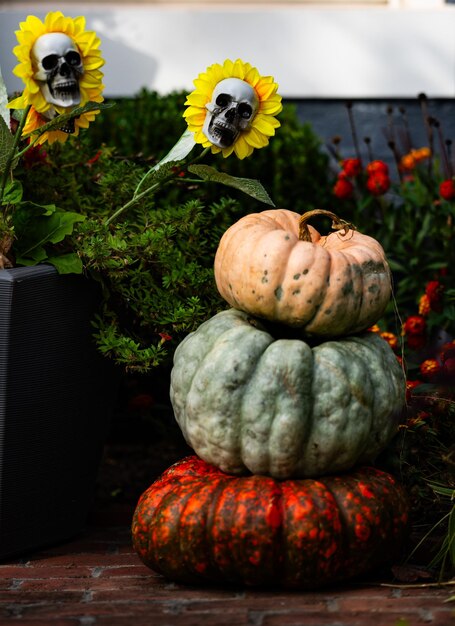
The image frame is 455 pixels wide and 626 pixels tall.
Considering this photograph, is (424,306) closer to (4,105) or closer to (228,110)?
(228,110)

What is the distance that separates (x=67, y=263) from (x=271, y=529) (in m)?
0.95

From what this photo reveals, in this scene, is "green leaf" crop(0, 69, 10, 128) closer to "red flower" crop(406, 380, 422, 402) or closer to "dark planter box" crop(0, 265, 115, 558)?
"dark planter box" crop(0, 265, 115, 558)

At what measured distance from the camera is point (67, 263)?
8.53 feet

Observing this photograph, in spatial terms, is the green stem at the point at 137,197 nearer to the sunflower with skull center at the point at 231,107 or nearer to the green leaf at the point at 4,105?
the sunflower with skull center at the point at 231,107

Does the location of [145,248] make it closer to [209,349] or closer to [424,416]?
[209,349]

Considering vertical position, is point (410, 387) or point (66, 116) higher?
point (66, 116)

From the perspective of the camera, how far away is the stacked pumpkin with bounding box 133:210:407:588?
2256 millimetres

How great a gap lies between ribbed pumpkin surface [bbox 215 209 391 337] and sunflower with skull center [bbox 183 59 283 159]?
0.92ft

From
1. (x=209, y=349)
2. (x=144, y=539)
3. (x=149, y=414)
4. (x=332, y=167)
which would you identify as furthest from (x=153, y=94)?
(x=144, y=539)

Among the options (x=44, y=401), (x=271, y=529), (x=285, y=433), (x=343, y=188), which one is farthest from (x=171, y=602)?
(x=343, y=188)

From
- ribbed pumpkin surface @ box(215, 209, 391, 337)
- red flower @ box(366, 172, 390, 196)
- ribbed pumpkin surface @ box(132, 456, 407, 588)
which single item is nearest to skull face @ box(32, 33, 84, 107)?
ribbed pumpkin surface @ box(215, 209, 391, 337)

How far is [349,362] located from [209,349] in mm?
375

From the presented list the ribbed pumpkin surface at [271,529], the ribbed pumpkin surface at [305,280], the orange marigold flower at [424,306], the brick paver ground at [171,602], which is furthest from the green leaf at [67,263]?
the orange marigold flower at [424,306]

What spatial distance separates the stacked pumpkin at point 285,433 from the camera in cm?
226
